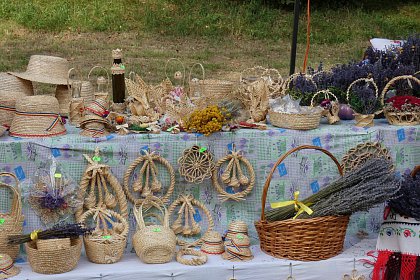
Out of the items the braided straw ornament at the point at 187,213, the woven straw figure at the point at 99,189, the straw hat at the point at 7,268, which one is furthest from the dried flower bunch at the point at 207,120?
the straw hat at the point at 7,268

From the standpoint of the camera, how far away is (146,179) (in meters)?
3.76

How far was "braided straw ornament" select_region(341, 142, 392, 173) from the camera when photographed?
3924 mm

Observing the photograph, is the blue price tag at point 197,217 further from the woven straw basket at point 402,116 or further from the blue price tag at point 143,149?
the woven straw basket at point 402,116

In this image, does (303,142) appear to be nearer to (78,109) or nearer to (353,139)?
(353,139)

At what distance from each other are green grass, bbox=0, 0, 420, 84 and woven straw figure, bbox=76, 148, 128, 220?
5076mm

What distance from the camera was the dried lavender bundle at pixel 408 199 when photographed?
3.50 metres

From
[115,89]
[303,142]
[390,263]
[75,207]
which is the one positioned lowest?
[390,263]

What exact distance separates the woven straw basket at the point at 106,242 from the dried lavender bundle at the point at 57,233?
0.10 meters

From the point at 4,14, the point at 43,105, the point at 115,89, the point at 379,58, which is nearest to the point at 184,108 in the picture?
the point at 115,89

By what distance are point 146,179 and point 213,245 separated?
1.66ft

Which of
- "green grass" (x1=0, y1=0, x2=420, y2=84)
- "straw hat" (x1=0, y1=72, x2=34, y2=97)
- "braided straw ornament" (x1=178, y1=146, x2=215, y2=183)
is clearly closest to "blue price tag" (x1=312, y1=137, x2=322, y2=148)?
"braided straw ornament" (x1=178, y1=146, x2=215, y2=183)

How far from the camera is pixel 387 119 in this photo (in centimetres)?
411

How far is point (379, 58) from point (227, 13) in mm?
6968

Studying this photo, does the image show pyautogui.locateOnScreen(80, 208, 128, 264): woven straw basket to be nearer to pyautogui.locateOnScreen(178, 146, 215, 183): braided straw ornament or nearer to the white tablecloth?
the white tablecloth
